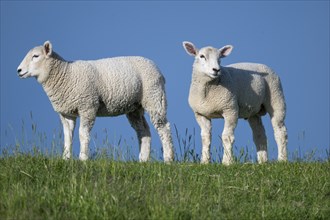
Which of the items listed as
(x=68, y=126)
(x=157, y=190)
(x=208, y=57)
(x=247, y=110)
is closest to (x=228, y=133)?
(x=247, y=110)

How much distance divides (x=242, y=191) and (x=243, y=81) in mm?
5468

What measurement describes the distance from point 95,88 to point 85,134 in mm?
1075

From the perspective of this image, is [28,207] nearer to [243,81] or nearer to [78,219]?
[78,219]

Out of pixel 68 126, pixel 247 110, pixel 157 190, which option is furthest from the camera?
pixel 247 110

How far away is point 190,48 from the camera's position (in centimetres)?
1427

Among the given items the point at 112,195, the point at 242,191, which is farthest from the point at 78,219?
the point at 242,191

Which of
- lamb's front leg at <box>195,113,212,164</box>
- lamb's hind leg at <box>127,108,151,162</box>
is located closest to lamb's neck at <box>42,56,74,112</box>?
lamb's hind leg at <box>127,108,151,162</box>

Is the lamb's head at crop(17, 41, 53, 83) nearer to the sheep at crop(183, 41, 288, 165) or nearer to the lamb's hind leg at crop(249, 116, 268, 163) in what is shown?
the sheep at crop(183, 41, 288, 165)

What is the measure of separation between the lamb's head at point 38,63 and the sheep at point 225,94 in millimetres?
3052

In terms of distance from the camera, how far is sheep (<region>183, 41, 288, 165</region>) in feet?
45.5

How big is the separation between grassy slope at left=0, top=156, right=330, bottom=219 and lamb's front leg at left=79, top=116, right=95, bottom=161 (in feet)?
6.70

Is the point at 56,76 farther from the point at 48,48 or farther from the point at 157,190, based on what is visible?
the point at 157,190

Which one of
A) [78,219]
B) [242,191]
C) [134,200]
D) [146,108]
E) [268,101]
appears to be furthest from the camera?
[268,101]

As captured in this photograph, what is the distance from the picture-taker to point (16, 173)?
9992 mm
